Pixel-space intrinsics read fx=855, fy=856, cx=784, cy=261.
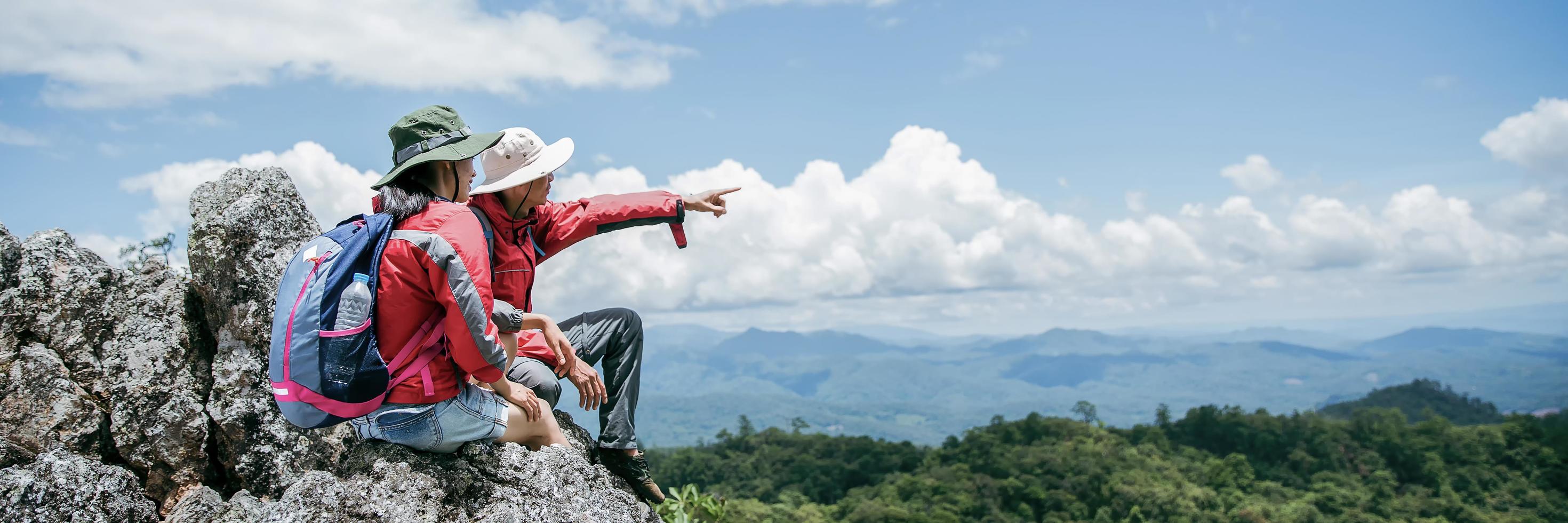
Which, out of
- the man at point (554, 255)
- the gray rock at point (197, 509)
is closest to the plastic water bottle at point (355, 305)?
the man at point (554, 255)

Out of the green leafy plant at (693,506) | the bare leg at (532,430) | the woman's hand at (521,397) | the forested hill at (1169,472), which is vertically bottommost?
the forested hill at (1169,472)

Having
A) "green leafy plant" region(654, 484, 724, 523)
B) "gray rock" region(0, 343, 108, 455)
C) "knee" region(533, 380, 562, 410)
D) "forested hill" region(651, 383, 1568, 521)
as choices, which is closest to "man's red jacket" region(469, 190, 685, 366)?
"knee" region(533, 380, 562, 410)

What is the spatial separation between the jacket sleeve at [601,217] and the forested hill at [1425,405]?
153 m

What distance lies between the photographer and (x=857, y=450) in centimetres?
8738

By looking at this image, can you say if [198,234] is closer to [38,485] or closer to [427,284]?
[38,485]

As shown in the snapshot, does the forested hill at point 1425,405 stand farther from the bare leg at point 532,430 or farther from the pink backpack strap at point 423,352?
the pink backpack strap at point 423,352

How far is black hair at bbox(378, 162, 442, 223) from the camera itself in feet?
12.8

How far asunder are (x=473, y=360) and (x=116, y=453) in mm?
3179

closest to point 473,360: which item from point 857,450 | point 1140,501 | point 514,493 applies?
point 514,493

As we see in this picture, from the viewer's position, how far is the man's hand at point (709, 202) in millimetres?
5234

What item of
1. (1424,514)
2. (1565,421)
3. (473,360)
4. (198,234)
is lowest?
(1424,514)

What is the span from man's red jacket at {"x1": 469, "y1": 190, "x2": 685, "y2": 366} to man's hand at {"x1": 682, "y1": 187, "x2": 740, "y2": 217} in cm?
6

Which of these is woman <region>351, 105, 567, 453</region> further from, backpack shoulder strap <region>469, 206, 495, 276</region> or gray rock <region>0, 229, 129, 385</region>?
gray rock <region>0, 229, 129, 385</region>

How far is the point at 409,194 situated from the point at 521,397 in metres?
1.15
